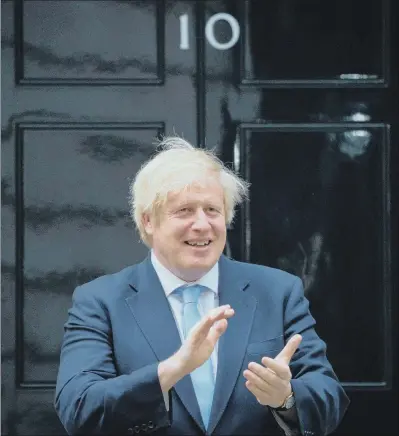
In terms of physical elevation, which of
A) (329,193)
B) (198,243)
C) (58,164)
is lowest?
(198,243)

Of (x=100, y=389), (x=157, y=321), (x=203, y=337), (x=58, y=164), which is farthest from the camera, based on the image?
(x=58, y=164)

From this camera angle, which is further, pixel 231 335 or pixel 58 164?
pixel 58 164

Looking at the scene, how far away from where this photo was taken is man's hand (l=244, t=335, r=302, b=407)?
2834 mm

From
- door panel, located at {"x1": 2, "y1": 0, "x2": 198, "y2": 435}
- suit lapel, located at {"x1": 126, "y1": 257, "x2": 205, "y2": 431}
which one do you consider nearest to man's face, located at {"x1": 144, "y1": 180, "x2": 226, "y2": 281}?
suit lapel, located at {"x1": 126, "y1": 257, "x2": 205, "y2": 431}

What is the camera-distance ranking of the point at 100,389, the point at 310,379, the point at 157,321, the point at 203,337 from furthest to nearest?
1. the point at 157,321
2. the point at 310,379
3. the point at 100,389
4. the point at 203,337

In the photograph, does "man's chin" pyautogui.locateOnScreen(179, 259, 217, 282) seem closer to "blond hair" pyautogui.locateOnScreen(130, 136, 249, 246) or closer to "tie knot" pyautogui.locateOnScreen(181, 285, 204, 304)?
"tie knot" pyautogui.locateOnScreen(181, 285, 204, 304)

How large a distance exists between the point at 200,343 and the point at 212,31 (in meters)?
2.09

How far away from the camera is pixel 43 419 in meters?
4.54

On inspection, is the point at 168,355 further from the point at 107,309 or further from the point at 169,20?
the point at 169,20

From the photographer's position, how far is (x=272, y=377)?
9.39 feet

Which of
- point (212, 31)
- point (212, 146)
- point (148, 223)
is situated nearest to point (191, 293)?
point (148, 223)

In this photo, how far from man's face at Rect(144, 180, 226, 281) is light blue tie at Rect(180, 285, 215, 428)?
0.09 m

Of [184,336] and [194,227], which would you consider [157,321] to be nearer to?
[184,336]

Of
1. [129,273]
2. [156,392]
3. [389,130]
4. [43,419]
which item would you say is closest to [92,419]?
[156,392]
